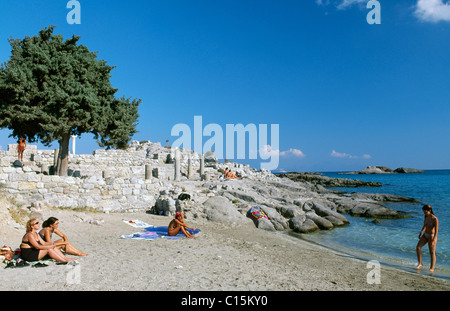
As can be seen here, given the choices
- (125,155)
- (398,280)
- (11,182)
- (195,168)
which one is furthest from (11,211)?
(195,168)

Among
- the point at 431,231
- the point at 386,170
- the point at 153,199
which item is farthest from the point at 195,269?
the point at 386,170

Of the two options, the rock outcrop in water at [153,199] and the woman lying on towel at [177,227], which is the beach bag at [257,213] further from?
the woman lying on towel at [177,227]

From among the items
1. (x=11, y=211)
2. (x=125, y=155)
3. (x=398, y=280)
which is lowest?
(x=398, y=280)

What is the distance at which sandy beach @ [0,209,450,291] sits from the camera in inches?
200

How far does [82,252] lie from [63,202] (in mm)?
6099

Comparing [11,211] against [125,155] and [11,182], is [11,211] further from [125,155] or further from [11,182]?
[125,155]

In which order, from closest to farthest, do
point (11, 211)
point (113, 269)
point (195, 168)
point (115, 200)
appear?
point (113, 269) → point (11, 211) → point (115, 200) → point (195, 168)

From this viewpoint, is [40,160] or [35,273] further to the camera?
[40,160]

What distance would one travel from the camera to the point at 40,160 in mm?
20766

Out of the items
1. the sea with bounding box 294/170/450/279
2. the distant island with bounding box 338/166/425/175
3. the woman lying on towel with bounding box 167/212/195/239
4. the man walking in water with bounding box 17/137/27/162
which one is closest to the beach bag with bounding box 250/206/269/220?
the sea with bounding box 294/170/450/279

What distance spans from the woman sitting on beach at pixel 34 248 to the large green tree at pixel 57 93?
33.5 ft

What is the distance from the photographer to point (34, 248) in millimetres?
6031

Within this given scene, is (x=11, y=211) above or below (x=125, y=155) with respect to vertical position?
below

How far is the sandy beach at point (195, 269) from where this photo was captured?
509 centimetres
